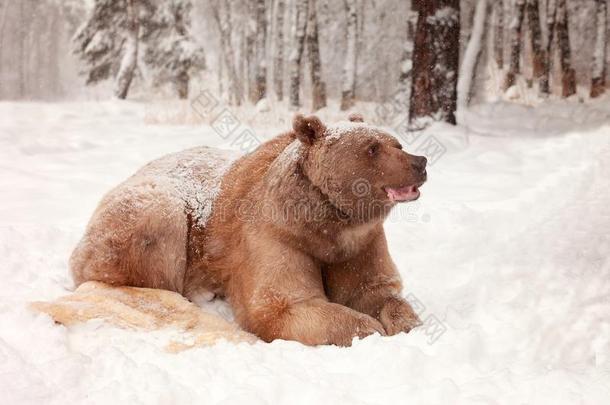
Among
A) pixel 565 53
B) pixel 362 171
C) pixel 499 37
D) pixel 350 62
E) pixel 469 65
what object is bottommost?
pixel 362 171

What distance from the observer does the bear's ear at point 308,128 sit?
391 centimetres

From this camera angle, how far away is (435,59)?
947 centimetres

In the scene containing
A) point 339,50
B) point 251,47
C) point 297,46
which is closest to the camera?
point 297,46

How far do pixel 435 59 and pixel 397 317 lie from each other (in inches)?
259

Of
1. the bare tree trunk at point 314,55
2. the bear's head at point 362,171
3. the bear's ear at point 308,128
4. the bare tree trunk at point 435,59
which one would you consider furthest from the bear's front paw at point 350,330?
the bare tree trunk at point 314,55

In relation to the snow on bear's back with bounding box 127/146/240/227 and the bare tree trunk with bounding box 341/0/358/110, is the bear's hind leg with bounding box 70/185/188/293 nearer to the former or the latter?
the snow on bear's back with bounding box 127/146/240/227

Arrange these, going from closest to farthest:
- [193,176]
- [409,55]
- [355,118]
Answer: [355,118]
[193,176]
[409,55]

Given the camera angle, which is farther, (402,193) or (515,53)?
(515,53)

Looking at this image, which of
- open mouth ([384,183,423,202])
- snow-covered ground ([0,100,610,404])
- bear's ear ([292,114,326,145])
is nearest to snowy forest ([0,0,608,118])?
snow-covered ground ([0,100,610,404])

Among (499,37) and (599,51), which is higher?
(499,37)

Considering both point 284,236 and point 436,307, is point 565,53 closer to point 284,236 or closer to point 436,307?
point 436,307

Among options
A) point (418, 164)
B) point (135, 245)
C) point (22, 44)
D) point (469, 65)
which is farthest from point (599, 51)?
point (22, 44)

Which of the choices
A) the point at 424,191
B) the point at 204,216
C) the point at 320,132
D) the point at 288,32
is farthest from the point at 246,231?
the point at 288,32

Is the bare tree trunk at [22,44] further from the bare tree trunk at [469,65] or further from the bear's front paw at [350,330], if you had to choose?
the bear's front paw at [350,330]
